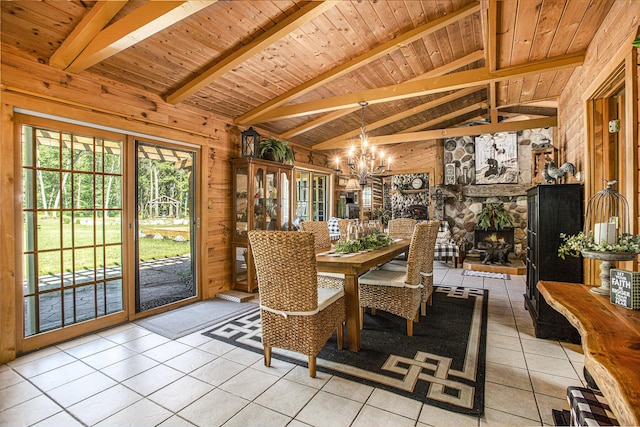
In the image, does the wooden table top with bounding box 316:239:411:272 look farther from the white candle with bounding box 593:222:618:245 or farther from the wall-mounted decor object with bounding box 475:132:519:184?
the wall-mounted decor object with bounding box 475:132:519:184

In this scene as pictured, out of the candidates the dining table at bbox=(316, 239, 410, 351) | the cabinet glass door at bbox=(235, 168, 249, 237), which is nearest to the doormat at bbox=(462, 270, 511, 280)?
the dining table at bbox=(316, 239, 410, 351)

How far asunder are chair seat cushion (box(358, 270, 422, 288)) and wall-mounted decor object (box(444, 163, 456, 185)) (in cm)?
506

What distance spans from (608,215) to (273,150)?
3.81m

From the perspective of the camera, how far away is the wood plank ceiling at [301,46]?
2092mm

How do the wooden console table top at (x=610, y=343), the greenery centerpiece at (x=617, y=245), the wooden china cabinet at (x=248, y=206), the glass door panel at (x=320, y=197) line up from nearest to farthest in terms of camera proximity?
the wooden console table top at (x=610, y=343), the greenery centerpiece at (x=617, y=245), the wooden china cabinet at (x=248, y=206), the glass door panel at (x=320, y=197)

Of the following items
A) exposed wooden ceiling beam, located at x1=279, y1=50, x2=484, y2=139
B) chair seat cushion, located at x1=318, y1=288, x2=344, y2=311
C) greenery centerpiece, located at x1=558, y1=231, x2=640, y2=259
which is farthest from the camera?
exposed wooden ceiling beam, located at x1=279, y1=50, x2=484, y2=139

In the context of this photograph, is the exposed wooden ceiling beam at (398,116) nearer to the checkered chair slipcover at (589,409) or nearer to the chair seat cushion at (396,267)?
the chair seat cushion at (396,267)

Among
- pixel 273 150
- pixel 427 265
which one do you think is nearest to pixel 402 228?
pixel 427 265

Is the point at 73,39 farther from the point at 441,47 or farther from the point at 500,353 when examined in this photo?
the point at 500,353

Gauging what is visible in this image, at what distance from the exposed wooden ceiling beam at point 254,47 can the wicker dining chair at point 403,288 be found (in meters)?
2.02

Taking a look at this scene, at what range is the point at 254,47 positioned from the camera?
2676 mm

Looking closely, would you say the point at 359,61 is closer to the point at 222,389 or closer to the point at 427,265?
the point at 427,265

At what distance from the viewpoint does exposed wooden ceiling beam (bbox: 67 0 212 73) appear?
1909 mm

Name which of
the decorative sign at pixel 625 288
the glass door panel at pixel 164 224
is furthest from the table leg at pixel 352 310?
the glass door panel at pixel 164 224
